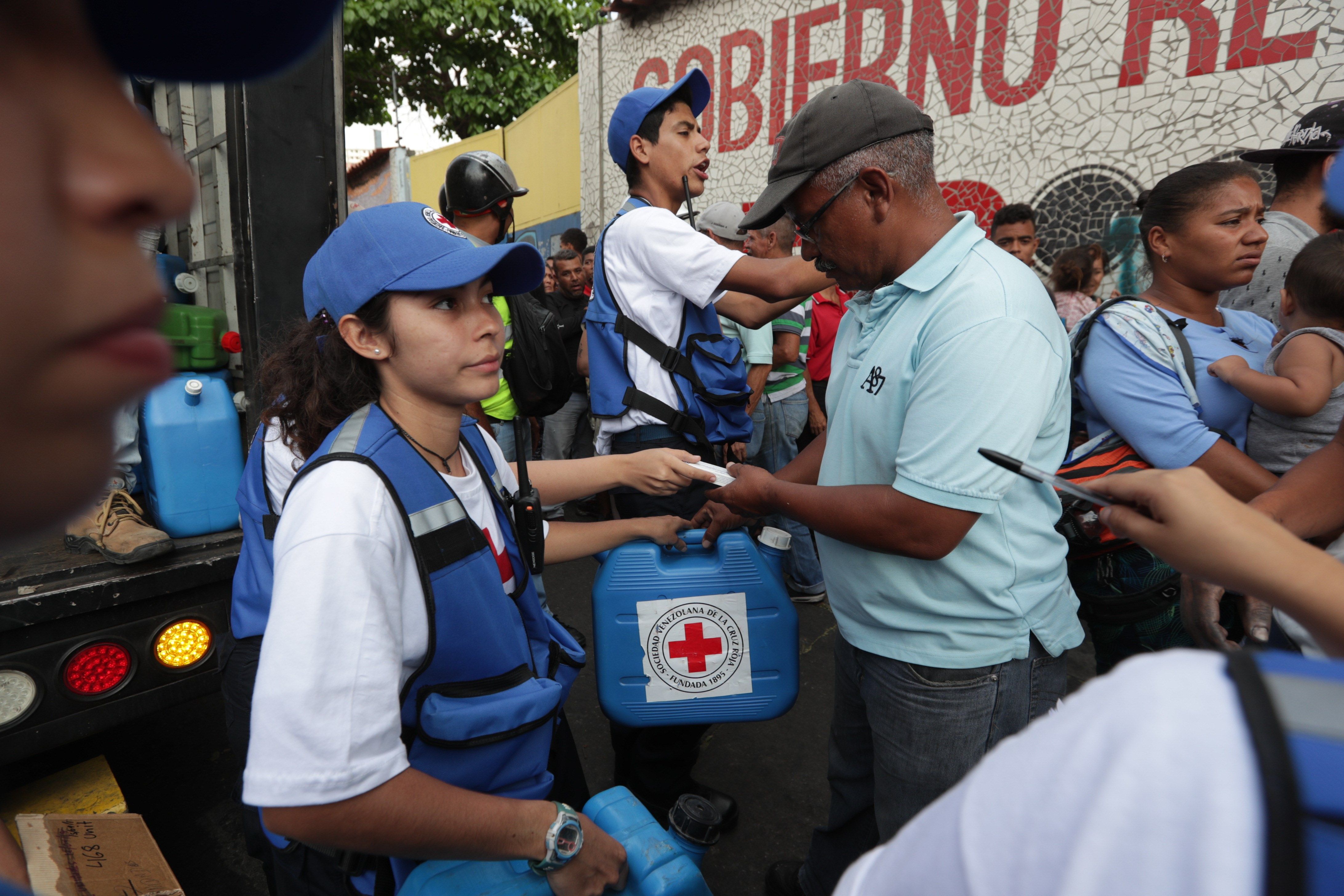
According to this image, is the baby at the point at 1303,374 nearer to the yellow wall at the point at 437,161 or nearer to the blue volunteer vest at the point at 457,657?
the blue volunteer vest at the point at 457,657

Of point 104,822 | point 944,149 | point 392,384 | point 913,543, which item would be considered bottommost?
point 104,822

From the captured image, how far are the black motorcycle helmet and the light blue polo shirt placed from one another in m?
2.15

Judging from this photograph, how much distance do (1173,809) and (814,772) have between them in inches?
104

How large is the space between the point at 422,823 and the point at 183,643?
51.8 inches

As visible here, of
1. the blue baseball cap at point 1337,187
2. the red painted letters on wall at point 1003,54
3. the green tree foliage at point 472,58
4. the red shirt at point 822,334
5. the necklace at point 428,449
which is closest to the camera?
the blue baseball cap at point 1337,187

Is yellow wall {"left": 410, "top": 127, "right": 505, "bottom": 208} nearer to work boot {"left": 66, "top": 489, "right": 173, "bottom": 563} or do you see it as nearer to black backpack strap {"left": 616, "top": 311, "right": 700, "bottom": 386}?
black backpack strap {"left": 616, "top": 311, "right": 700, "bottom": 386}

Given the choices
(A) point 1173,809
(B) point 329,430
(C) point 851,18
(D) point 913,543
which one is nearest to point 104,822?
(B) point 329,430

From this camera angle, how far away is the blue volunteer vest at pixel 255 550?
1636 millimetres

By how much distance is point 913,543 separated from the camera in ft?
4.55

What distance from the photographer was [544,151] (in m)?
10.1

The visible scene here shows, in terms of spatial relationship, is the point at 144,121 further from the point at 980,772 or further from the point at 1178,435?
the point at 1178,435

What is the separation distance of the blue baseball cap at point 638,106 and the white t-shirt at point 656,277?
34 centimetres

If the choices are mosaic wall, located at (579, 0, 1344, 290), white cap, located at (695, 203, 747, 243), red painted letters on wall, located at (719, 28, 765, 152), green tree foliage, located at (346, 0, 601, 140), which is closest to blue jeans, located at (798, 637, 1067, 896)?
white cap, located at (695, 203, 747, 243)

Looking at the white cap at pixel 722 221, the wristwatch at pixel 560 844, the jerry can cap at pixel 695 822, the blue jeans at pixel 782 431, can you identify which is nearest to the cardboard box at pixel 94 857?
the wristwatch at pixel 560 844
